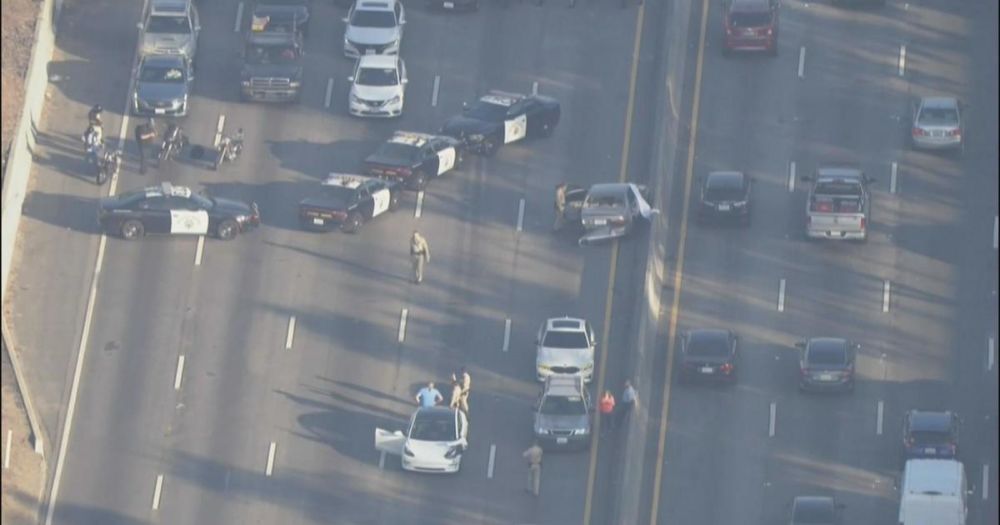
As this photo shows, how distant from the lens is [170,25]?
81.6 meters

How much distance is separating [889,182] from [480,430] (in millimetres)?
17297

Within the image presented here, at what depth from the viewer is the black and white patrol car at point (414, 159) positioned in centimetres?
7550

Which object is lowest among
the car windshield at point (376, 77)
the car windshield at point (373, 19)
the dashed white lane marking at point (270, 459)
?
the dashed white lane marking at point (270, 459)

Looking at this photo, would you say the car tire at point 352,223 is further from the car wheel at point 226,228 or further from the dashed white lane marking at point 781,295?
the dashed white lane marking at point 781,295

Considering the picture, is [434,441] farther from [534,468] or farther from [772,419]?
[772,419]

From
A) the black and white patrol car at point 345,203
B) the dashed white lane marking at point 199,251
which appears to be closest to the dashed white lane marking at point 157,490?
the dashed white lane marking at point 199,251

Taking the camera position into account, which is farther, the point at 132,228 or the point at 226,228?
the point at 226,228

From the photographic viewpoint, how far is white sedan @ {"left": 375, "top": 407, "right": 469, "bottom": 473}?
65.6 metres

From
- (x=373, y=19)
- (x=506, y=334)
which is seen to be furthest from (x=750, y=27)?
(x=506, y=334)

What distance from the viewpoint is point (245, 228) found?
245 feet

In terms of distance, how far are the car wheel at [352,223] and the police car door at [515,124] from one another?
6.03 metres

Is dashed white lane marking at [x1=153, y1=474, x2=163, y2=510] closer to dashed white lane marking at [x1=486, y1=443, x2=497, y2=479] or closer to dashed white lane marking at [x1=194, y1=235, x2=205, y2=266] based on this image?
dashed white lane marking at [x1=194, y1=235, x2=205, y2=266]

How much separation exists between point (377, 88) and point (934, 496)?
Result: 25.6 m

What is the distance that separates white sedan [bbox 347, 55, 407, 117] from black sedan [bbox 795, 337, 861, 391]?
18017 millimetres
